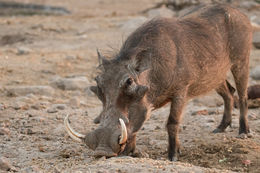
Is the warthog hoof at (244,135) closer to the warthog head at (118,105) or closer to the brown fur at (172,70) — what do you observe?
the brown fur at (172,70)

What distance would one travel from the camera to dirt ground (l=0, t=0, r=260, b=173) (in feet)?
14.3

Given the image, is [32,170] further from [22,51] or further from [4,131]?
[22,51]

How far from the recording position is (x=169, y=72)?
15.3 ft

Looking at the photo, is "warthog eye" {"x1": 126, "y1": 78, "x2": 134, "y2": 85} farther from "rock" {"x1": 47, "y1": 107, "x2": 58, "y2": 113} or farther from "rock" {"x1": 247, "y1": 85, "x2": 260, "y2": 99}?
"rock" {"x1": 247, "y1": 85, "x2": 260, "y2": 99}

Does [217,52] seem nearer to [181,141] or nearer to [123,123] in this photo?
[181,141]

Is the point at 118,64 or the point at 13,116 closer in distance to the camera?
the point at 118,64

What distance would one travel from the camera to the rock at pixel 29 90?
7.10 metres

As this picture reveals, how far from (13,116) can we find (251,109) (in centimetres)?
293

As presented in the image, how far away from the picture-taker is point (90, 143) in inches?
157

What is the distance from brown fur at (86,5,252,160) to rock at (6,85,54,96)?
236 cm

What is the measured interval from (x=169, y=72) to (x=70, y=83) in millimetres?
3287

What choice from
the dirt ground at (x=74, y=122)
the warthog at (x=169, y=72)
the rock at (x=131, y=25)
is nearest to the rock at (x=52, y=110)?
the dirt ground at (x=74, y=122)

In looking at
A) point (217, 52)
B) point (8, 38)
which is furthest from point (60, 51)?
point (217, 52)

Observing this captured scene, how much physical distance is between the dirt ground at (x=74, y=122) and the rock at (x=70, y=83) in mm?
59
